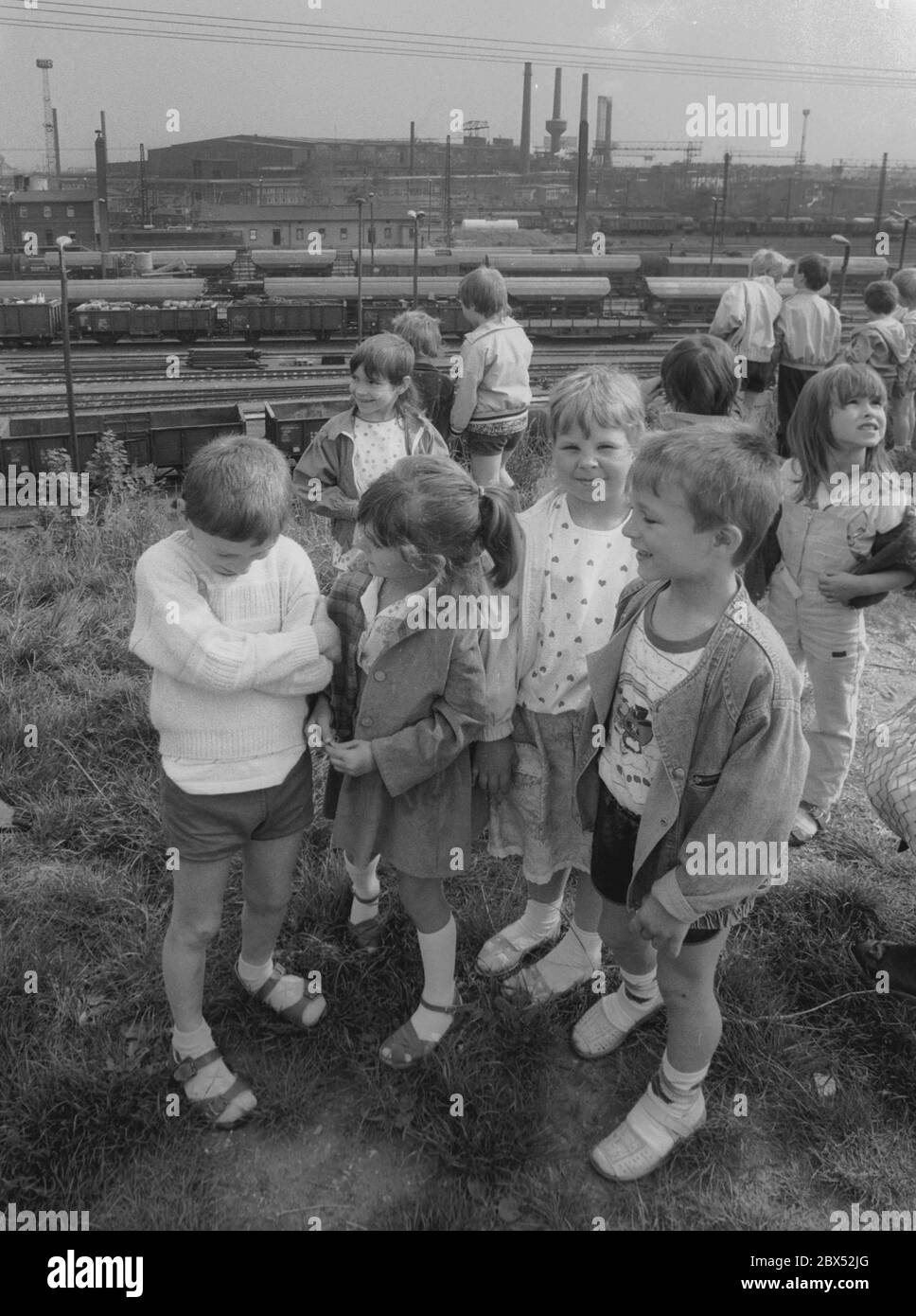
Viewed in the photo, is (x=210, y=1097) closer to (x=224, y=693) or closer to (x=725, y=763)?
(x=224, y=693)

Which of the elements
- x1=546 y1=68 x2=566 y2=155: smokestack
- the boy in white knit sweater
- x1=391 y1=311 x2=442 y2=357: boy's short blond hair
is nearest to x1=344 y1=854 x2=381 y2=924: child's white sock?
the boy in white knit sweater

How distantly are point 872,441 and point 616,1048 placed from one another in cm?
218

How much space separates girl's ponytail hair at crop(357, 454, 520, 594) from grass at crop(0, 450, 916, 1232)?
1.35m

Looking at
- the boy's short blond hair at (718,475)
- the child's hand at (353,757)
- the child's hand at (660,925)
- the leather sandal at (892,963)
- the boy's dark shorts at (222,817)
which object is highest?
the boy's short blond hair at (718,475)

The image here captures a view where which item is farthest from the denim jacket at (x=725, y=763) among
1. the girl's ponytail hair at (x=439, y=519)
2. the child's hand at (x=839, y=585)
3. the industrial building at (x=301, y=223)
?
the industrial building at (x=301, y=223)

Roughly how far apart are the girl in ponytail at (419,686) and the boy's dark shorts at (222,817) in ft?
0.59

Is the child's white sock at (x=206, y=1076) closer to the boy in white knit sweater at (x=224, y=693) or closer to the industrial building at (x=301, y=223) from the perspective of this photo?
the boy in white knit sweater at (x=224, y=693)

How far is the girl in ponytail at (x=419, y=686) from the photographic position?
2.50 meters

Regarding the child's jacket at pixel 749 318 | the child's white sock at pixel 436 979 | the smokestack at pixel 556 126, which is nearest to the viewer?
the child's white sock at pixel 436 979

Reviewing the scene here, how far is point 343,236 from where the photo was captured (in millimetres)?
43938

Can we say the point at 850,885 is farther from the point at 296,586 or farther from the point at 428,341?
the point at 428,341

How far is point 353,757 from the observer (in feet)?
8.45

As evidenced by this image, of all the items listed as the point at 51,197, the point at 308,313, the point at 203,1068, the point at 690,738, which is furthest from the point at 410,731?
the point at 51,197
